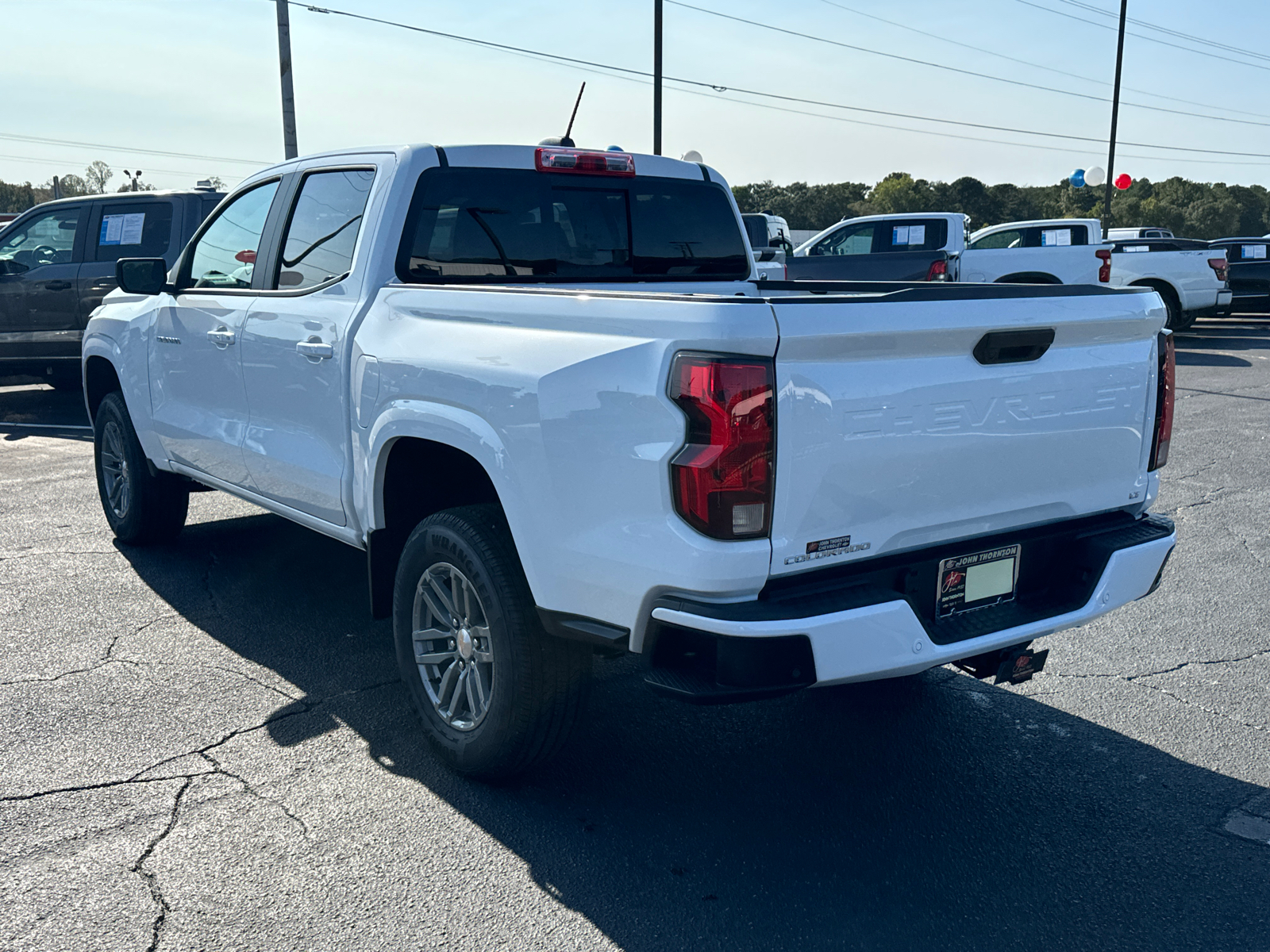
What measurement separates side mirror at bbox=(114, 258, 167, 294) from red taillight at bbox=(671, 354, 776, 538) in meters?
3.66

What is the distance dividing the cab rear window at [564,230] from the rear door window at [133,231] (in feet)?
23.3

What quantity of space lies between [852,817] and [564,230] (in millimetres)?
2467

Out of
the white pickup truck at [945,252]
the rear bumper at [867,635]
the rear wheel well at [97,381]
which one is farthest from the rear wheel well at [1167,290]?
the rear bumper at [867,635]

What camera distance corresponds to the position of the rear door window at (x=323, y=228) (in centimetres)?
426

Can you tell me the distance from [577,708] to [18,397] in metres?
12.6

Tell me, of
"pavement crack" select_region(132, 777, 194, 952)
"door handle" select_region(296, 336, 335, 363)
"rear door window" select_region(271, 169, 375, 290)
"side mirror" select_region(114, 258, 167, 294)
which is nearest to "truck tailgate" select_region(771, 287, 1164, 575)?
"pavement crack" select_region(132, 777, 194, 952)

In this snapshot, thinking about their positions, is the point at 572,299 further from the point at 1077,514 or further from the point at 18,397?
the point at 18,397

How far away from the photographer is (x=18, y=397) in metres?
13.6

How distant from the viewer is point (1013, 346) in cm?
307

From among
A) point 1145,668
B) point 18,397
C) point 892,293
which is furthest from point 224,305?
point 18,397

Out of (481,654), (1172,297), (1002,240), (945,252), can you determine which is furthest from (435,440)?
(1172,297)

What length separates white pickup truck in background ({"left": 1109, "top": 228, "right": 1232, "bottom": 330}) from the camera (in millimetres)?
17578

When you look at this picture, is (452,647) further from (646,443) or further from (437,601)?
(646,443)

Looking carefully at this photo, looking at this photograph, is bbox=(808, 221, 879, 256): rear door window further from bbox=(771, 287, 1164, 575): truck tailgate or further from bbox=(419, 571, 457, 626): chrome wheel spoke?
bbox=(419, 571, 457, 626): chrome wheel spoke
